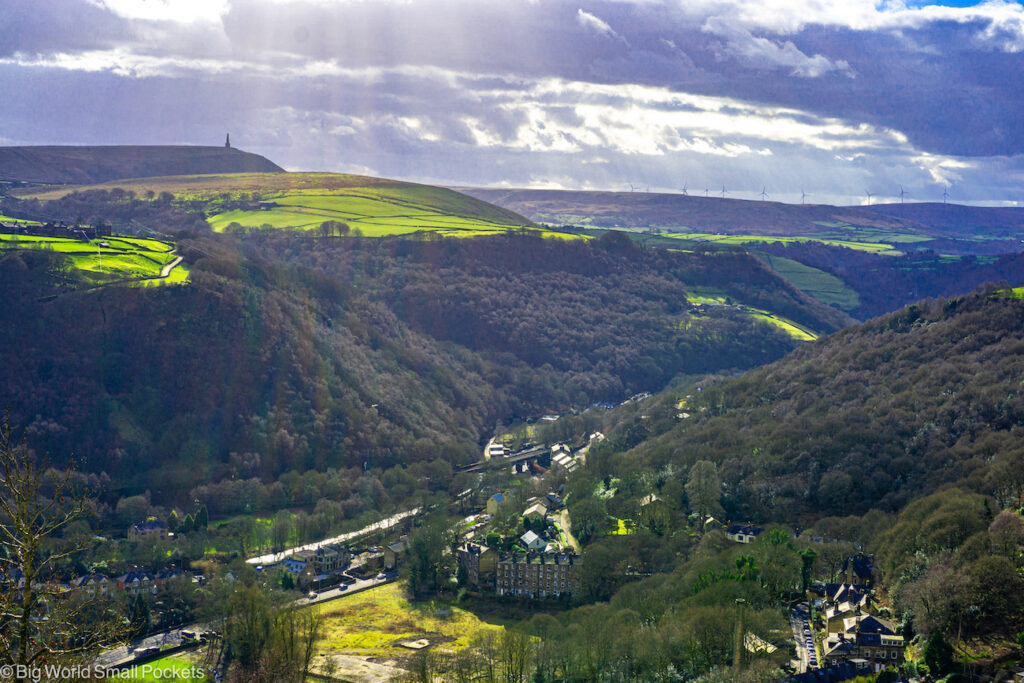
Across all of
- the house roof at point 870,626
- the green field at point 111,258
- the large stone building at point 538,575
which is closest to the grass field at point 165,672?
the large stone building at point 538,575

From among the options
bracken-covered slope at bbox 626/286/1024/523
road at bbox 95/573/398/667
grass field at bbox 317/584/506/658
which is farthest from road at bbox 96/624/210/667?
bracken-covered slope at bbox 626/286/1024/523

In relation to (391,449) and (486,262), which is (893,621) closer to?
(391,449)

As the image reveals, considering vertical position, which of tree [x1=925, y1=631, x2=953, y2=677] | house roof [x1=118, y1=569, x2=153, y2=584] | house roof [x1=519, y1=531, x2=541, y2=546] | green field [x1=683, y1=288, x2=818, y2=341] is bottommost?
house roof [x1=118, y1=569, x2=153, y2=584]

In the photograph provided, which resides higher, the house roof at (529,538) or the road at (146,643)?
the house roof at (529,538)

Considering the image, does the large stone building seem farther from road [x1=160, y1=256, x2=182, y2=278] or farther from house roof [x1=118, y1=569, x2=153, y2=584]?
road [x1=160, y1=256, x2=182, y2=278]

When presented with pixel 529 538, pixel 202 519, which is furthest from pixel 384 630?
pixel 202 519

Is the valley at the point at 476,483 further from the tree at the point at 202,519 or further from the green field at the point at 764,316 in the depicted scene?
the green field at the point at 764,316
